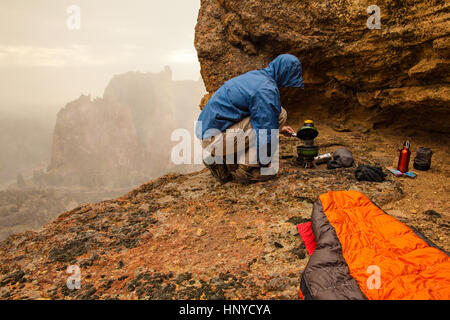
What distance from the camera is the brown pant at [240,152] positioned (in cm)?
403

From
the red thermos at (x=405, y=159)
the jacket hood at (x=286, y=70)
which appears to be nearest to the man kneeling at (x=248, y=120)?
the jacket hood at (x=286, y=70)

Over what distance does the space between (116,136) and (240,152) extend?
106546mm

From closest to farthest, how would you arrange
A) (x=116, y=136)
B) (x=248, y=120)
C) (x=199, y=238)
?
(x=199, y=238)
(x=248, y=120)
(x=116, y=136)

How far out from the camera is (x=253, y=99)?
3.69m

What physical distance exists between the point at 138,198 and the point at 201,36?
4773 millimetres

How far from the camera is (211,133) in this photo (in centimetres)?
407

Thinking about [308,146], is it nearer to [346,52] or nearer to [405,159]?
[405,159]

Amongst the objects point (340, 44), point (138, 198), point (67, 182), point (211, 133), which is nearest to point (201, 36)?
point (340, 44)

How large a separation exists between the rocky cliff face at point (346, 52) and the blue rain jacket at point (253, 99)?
2355 mm

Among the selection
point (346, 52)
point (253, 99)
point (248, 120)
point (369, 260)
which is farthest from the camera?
point (346, 52)

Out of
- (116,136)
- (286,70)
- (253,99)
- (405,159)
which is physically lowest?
(116,136)

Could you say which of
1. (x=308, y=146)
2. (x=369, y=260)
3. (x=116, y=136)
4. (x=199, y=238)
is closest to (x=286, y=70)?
(x=308, y=146)

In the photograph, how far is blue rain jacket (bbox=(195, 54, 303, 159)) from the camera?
3662 mm
